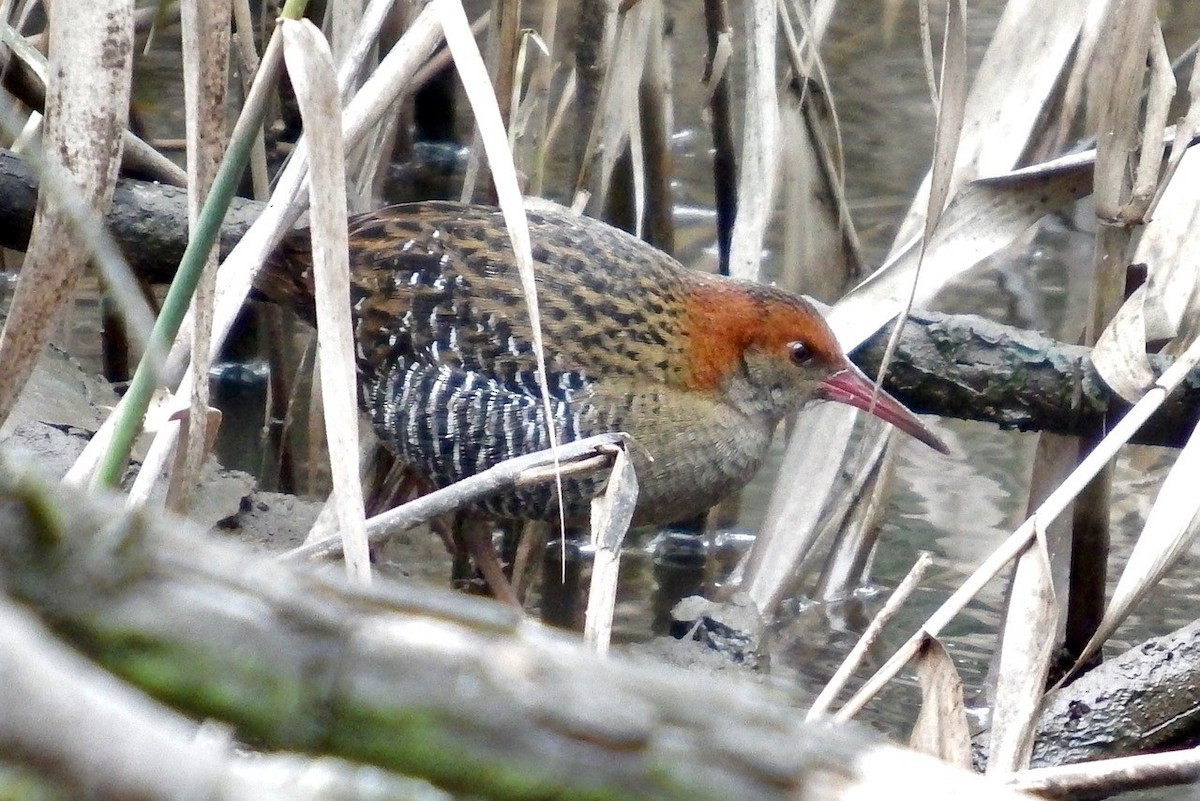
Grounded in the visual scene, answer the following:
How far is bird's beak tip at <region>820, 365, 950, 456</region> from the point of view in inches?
114

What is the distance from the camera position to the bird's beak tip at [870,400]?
2889mm

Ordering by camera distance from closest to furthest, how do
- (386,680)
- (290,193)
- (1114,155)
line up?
1. (386,680)
2. (290,193)
3. (1114,155)

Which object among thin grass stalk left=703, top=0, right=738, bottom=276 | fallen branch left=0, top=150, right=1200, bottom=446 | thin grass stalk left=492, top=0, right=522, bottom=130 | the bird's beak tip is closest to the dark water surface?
the bird's beak tip

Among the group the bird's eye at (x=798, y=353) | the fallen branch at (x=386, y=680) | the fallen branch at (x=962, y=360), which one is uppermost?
the fallen branch at (x=386, y=680)

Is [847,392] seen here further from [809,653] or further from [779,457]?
[779,457]

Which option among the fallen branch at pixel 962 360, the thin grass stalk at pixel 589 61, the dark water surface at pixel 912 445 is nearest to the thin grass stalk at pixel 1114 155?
the fallen branch at pixel 962 360

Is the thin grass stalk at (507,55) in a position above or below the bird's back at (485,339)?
above

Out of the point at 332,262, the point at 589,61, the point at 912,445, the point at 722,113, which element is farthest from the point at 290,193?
the point at 912,445

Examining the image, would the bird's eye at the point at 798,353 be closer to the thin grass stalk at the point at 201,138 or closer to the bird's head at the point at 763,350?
the bird's head at the point at 763,350

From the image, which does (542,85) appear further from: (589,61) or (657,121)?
(657,121)

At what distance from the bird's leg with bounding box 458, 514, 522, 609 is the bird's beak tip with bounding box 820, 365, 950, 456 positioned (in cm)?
74

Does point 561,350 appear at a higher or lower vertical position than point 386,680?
lower

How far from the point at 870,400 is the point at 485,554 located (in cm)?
83

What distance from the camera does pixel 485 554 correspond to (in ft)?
10.3
